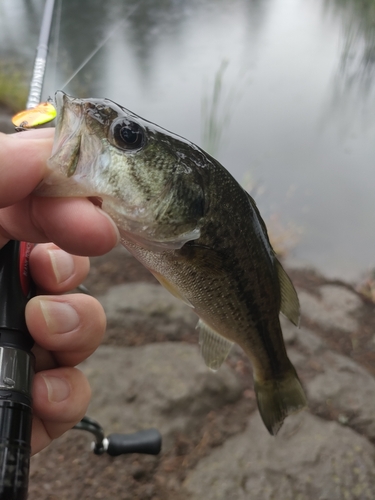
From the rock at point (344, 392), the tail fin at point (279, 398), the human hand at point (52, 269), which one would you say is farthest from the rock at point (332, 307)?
the human hand at point (52, 269)

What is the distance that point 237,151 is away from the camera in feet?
20.8

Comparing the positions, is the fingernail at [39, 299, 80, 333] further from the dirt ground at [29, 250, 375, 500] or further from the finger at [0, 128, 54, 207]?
the dirt ground at [29, 250, 375, 500]

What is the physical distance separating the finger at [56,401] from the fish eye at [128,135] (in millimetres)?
709

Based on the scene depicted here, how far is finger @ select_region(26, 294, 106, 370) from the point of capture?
3.62 ft

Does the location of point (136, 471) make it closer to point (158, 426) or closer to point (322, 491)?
point (158, 426)

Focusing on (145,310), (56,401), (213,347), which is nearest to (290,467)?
(213,347)

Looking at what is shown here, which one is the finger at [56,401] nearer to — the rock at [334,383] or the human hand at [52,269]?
the human hand at [52,269]

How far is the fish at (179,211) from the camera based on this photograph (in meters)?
0.91

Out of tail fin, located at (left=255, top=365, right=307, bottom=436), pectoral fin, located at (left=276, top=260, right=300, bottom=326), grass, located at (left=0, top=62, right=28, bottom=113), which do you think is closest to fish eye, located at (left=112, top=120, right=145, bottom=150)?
pectoral fin, located at (left=276, top=260, right=300, bottom=326)

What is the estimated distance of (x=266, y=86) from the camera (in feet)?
25.9

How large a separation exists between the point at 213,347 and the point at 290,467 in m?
1.14

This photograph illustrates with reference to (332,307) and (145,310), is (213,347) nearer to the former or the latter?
(145,310)

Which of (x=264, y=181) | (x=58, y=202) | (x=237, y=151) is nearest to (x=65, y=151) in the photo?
(x=58, y=202)

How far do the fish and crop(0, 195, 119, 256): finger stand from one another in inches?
1.2
